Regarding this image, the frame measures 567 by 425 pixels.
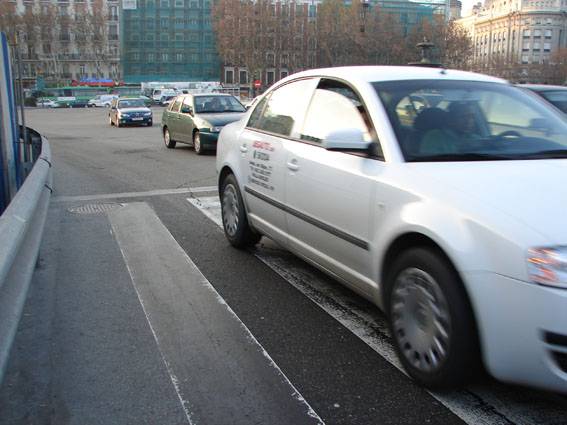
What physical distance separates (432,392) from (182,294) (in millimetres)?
2264

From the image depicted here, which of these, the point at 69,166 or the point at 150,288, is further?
the point at 69,166

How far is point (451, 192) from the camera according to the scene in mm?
3045

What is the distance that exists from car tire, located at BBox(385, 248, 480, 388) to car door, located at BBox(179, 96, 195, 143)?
42.2 ft

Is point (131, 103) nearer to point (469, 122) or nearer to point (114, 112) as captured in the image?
point (114, 112)

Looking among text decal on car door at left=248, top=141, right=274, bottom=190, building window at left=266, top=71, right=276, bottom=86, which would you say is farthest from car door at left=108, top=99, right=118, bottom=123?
building window at left=266, top=71, right=276, bottom=86

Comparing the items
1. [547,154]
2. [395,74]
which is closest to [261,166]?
[395,74]

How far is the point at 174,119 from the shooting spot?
16.8m

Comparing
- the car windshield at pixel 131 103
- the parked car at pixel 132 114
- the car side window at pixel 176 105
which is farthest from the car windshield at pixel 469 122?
the car windshield at pixel 131 103

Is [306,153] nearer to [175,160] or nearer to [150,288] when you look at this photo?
[150,288]

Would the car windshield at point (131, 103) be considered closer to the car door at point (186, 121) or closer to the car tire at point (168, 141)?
the car tire at point (168, 141)

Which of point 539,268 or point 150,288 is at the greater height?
point 539,268

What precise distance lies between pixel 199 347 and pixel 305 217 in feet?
3.91

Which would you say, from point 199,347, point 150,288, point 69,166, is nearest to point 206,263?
point 150,288

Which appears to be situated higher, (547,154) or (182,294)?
(547,154)
